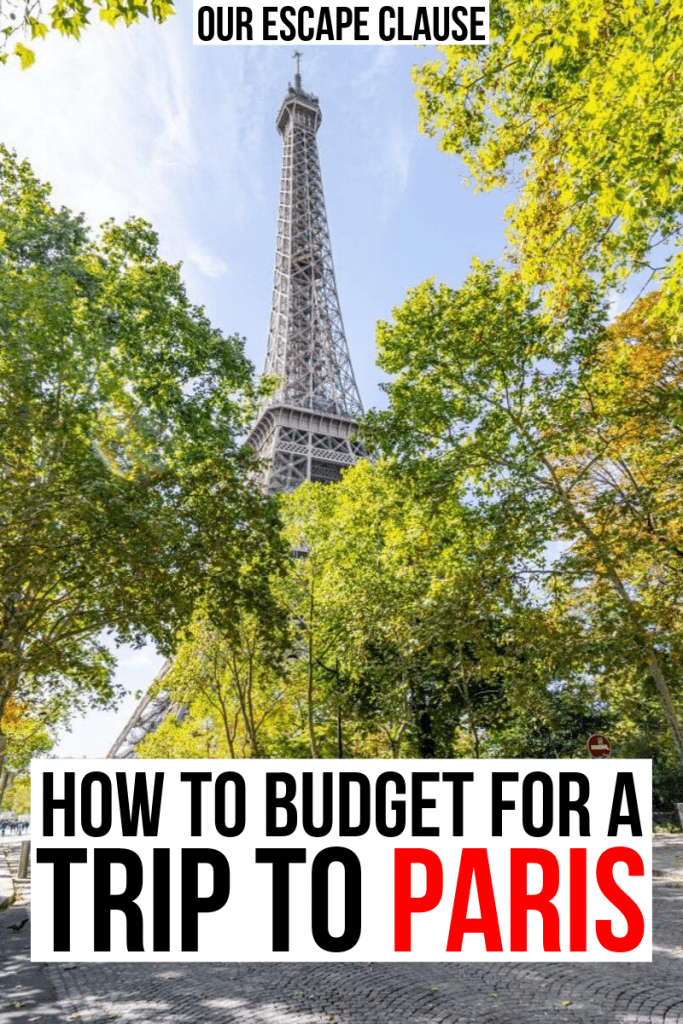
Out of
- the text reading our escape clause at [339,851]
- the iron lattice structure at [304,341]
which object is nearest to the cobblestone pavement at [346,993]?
the text reading our escape clause at [339,851]

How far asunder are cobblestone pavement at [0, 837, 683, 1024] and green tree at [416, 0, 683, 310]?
6.08m

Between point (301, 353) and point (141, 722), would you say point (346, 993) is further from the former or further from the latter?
point (301, 353)

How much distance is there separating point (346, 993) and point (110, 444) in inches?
350

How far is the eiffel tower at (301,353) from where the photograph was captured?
49.5m

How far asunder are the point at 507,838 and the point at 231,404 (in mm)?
10077

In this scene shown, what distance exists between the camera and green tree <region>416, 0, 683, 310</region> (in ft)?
17.9

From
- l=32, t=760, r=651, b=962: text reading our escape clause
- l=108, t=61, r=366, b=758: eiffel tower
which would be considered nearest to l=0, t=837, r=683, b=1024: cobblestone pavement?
l=32, t=760, r=651, b=962: text reading our escape clause

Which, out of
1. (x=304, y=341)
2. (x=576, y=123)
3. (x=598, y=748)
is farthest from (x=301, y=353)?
(x=576, y=123)

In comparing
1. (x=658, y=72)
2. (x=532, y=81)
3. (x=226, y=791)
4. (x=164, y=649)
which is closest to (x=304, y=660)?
(x=164, y=649)

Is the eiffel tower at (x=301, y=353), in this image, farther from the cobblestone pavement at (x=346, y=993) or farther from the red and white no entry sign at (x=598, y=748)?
the cobblestone pavement at (x=346, y=993)

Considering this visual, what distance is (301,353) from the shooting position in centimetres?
6259

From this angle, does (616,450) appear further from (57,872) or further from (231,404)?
(57,872)

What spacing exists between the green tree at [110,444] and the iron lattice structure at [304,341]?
30106 mm

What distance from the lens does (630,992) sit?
691 centimetres
